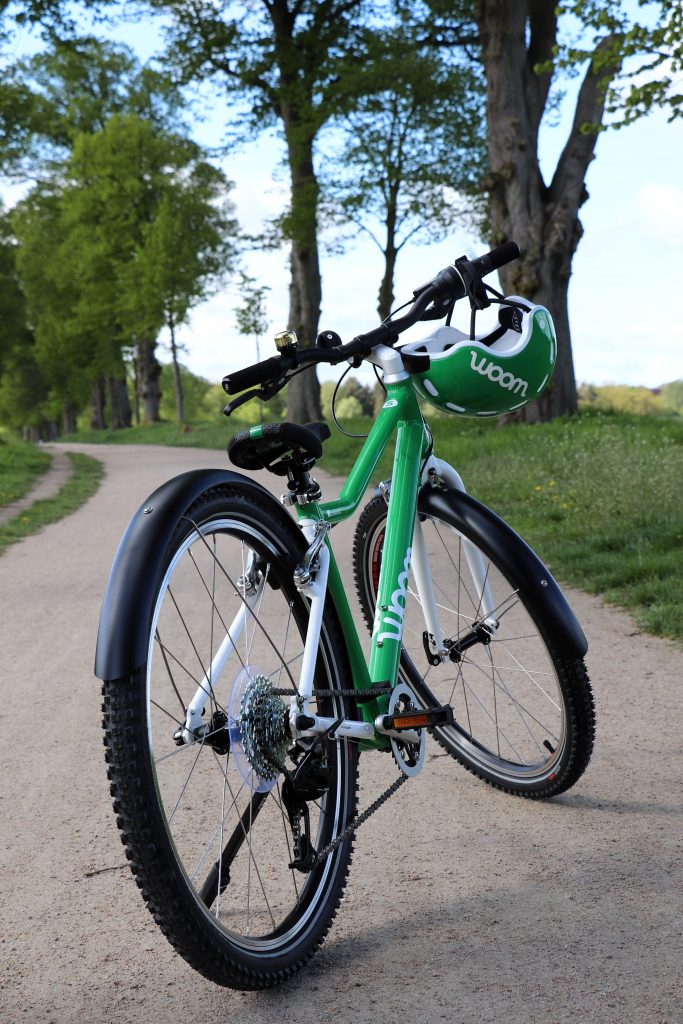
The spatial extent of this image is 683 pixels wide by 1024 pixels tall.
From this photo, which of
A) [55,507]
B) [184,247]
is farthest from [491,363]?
[184,247]

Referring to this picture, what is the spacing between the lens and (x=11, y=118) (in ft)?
66.3

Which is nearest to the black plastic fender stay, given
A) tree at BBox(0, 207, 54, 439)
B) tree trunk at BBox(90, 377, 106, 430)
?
tree at BBox(0, 207, 54, 439)

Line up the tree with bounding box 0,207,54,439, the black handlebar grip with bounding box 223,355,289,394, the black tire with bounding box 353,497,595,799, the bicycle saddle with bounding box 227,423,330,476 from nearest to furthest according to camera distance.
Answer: the black handlebar grip with bounding box 223,355,289,394, the bicycle saddle with bounding box 227,423,330,476, the black tire with bounding box 353,497,595,799, the tree with bounding box 0,207,54,439

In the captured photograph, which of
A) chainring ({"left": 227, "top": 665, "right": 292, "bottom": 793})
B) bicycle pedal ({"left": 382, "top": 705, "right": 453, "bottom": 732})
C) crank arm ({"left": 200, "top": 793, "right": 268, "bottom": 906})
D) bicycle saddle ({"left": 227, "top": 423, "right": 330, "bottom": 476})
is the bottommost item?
crank arm ({"left": 200, "top": 793, "right": 268, "bottom": 906})

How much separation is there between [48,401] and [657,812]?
180 ft

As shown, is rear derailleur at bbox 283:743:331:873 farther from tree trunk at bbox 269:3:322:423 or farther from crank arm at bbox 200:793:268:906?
tree trunk at bbox 269:3:322:423

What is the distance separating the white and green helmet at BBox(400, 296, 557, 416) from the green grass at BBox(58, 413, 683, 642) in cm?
191

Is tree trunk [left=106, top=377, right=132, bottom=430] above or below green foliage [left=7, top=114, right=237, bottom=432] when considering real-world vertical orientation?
below

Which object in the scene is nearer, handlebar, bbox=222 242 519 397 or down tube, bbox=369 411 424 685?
handlebar, bbox=222 242 519 397

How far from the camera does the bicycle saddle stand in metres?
2.42

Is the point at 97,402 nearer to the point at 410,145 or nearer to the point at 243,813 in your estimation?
the point at 410,145

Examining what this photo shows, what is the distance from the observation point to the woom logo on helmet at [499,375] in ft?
9.00

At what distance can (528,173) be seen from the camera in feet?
49.0

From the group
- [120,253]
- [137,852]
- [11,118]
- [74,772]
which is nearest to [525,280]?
[11,118]
